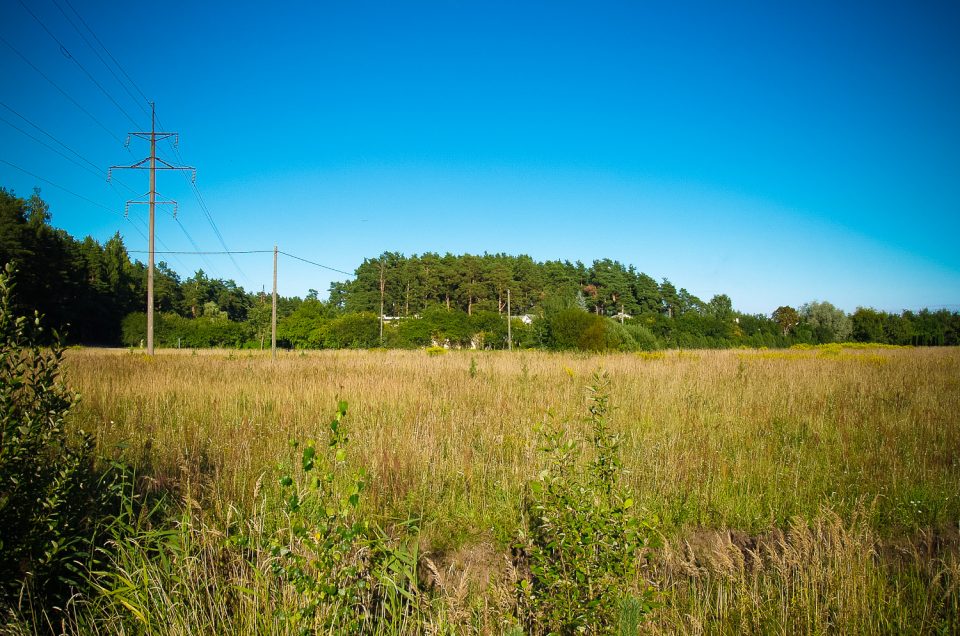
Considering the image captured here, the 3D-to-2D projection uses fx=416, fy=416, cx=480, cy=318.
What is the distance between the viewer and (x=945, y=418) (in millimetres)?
6367

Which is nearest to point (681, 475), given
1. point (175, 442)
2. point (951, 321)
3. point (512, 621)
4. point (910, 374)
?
point (512, 621)

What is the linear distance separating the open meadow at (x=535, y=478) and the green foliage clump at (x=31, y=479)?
29cm

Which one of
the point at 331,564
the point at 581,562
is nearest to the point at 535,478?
the point at 581,562

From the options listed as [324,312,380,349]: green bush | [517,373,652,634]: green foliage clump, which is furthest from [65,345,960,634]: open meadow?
[324,312,380,349]: green bush

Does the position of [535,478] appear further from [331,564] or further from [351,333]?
[351,333]

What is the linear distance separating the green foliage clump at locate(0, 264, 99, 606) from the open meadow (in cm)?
29

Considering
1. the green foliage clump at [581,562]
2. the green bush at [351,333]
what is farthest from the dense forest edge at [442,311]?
the green foliage clump at [581,562]

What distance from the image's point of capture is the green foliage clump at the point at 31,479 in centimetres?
200

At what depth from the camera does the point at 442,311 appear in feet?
121

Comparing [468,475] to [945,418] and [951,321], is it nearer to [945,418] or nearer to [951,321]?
[945,418]

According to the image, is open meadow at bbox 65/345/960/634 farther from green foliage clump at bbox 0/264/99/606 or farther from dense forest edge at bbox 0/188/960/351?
dense forest edge at bbox 0/188/960/351

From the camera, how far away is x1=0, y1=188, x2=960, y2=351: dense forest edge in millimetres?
35469

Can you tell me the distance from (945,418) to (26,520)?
10.3m

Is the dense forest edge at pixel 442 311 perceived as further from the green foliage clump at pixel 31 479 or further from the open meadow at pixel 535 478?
the green foliage clump at pixel 31 479
